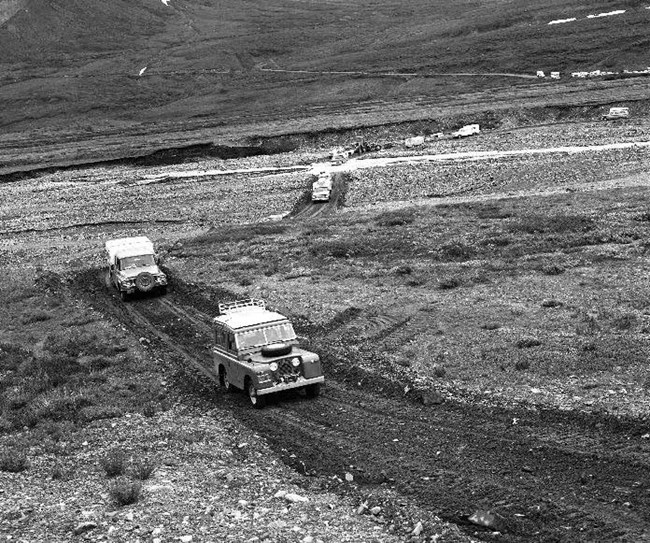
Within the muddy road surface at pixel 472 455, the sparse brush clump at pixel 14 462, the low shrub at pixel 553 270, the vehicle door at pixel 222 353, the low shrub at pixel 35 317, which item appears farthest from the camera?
the low shrub at pixel 35 317

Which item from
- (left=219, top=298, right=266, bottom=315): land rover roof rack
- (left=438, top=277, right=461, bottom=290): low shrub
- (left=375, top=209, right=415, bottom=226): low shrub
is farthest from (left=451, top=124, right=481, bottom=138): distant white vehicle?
(left=219, top=298, right=266, bottom=315): land rover roof rack

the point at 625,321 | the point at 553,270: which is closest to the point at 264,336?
the point at 625,321

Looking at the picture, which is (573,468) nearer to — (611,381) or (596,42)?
(611,381)

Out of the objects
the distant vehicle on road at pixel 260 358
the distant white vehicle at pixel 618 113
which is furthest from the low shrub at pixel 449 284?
the distant white vehicle at pixel 618 113

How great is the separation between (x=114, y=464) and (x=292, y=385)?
569 cm

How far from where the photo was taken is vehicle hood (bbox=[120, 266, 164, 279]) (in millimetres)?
42156

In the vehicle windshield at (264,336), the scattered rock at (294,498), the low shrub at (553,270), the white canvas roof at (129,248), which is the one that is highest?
the white canvas roof at (129,248)

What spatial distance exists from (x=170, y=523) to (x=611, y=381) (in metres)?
12.5

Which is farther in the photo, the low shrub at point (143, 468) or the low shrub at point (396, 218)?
the low shrub at point (396, 218)

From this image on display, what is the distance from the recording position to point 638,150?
245 feet

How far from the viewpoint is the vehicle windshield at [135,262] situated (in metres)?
43.3

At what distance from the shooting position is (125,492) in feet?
63.7

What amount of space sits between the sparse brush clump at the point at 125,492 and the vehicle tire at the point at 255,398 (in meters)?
5.57

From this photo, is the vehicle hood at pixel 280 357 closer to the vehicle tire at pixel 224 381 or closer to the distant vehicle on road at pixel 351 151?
the vehicle tire at pixel 224 381
